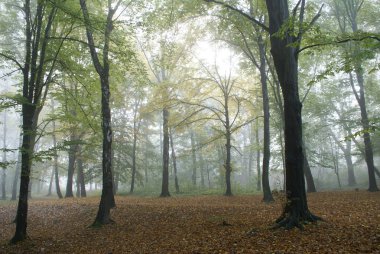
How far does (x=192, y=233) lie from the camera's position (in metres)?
8.37

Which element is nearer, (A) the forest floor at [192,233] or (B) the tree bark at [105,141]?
(A) the forest floor at [192,233]

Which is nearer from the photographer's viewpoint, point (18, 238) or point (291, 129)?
point (291, 129)

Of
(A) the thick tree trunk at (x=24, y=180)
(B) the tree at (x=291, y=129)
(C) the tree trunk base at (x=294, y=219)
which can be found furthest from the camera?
(A) the thick tree trunk at (x=24, y=180)

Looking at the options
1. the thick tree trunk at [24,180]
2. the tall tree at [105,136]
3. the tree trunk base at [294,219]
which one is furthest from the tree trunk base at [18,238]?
the tree trunk base at [294,219]

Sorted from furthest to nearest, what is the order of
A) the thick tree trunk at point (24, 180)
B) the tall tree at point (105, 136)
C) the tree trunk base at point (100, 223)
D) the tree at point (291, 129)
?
the tall tree at point (105, 136), the tree trunk base at point (100, 223), the thick tree trunk at point (24, 180), the tree at point (291, 129)

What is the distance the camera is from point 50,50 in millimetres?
10383

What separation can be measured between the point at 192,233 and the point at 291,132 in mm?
4230

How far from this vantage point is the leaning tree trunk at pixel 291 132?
7.55 metres

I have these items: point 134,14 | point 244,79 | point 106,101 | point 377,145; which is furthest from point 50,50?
point 377,145

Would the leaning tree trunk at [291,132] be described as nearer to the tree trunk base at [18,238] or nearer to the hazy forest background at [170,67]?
the hazy forest background at [170,67]

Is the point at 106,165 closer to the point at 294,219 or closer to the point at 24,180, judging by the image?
the point at 24,180

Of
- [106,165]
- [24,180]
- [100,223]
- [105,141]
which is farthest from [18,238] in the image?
[105,141]

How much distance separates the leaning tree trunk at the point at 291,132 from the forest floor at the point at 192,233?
1.52 feet

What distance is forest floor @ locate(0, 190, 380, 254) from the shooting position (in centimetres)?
617
